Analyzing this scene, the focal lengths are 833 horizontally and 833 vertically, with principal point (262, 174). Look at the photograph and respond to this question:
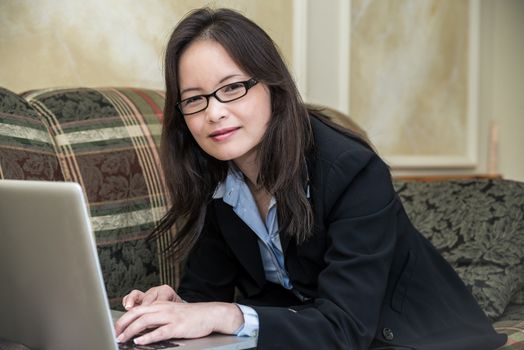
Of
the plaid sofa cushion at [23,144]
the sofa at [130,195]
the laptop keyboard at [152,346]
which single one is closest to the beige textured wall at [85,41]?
the sofa at [130,195]

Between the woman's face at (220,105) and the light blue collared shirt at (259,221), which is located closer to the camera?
the woman's face at (220,105)

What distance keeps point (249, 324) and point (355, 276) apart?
0.78 feet

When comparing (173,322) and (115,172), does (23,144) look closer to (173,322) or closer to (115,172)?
(115,172)

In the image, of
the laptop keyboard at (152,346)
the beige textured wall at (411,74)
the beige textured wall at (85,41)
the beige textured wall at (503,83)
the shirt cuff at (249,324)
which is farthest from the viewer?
the beige textured wall at (503,83)

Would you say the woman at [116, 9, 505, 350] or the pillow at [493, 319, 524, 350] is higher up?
the woman at [116, 9, 505, 350]

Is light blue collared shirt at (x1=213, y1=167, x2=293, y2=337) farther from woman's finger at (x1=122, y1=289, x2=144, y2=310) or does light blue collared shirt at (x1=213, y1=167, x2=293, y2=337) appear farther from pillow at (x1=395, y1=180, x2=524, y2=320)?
pillow at (x1=395, y1=180, x2=524, y2=320)

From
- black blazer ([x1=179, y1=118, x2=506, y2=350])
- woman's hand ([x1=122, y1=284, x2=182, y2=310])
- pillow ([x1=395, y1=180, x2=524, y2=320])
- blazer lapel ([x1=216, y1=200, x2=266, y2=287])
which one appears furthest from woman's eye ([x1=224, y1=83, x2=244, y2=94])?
pillow ([x1=395, y1=180, x2=524, y2=320])

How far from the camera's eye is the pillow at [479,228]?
2.18 meters

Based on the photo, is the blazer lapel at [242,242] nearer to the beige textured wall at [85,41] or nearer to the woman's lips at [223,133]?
the woman's lips at [223,133]

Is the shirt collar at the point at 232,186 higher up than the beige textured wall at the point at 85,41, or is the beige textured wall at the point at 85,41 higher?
→ the beige textured wall at the point at 85,41

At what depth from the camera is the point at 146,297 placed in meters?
1.65

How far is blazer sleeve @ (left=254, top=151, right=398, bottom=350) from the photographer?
146 cm


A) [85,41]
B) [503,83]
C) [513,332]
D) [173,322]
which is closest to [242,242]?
[173,322]

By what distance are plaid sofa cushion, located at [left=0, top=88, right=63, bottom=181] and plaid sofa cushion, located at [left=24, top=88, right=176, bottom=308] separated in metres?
0.04
